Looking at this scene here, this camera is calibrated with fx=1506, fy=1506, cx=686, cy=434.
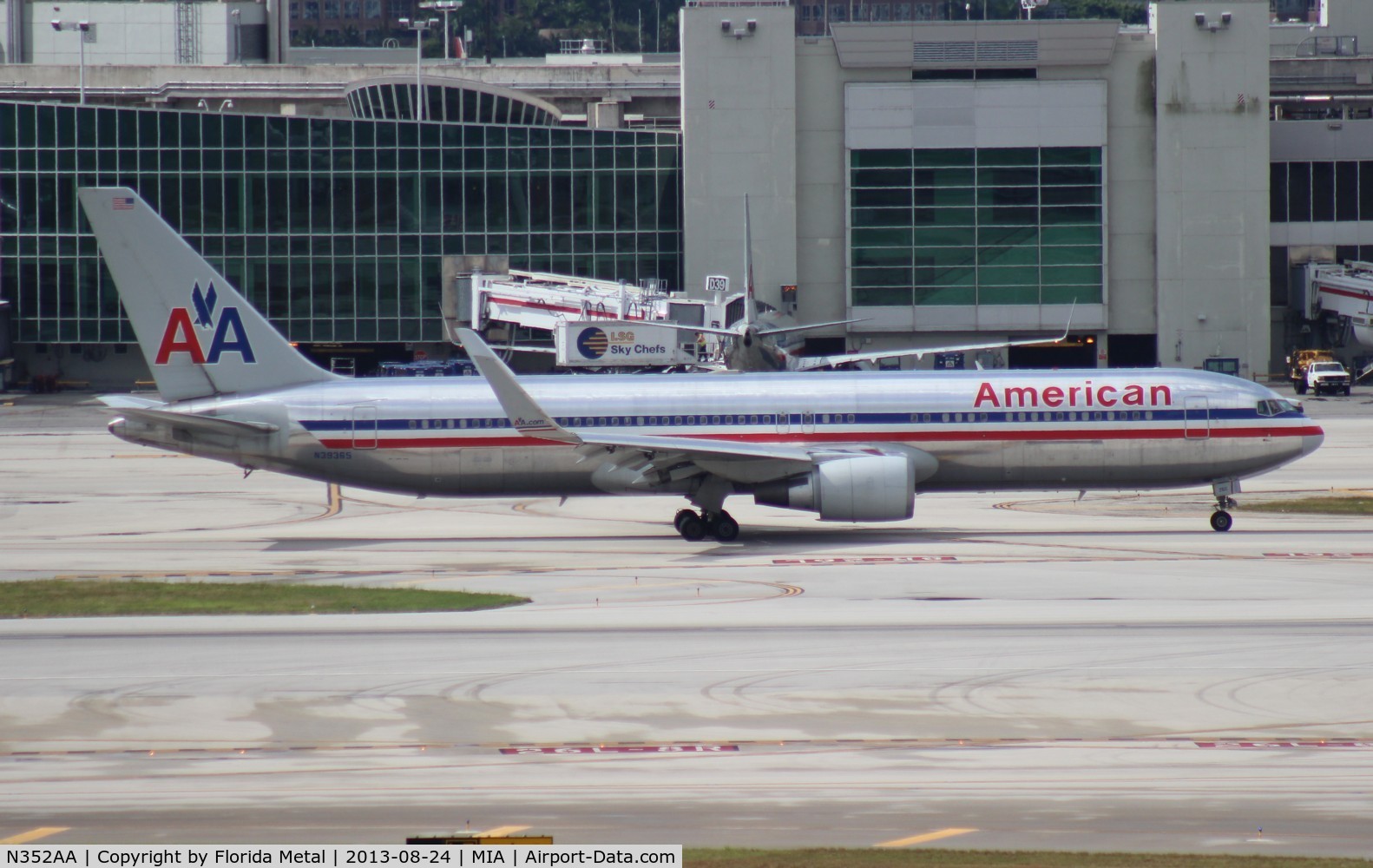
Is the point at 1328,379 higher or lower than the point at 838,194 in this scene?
lower

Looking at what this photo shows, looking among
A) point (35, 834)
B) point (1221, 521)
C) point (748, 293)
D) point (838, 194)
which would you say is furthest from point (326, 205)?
point (35, 834)

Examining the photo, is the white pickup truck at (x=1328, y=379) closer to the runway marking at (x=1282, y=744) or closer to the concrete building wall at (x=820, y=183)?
the concrete building wall at (x=820, y=183)

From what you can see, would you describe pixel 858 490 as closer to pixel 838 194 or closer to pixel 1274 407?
pixel 1274 407

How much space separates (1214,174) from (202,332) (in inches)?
2588

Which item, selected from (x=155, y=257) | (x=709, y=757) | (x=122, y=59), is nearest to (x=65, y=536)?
(x=155, y=257)

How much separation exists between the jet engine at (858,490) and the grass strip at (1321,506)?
38.5 feet

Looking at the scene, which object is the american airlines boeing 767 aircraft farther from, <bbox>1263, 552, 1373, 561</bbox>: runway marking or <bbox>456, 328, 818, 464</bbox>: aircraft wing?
<bbox>1263, 552, 1373, 561</bbox>: runway marking

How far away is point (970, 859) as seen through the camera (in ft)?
46.1

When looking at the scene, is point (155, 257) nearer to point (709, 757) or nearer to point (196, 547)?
point (196, 547)

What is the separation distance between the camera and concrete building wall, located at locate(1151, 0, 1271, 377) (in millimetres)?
85875

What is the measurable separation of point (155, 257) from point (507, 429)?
31.6ft

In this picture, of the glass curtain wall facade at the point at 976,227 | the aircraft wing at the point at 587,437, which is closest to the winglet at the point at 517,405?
the aircraft wing at the point at 587,437

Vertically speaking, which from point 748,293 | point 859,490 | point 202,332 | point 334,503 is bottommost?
point 334,503

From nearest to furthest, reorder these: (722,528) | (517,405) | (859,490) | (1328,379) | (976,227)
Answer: (517,405)
(859,490)
(722,528)
(1328,379)
(976,227)
